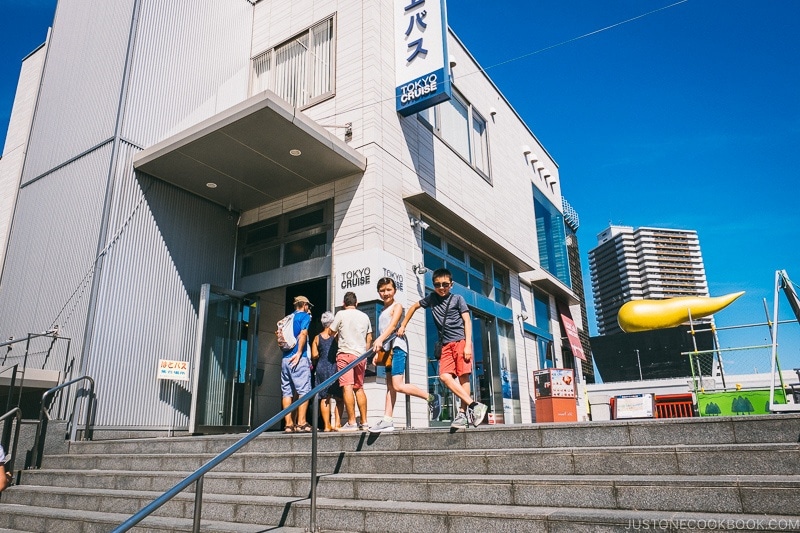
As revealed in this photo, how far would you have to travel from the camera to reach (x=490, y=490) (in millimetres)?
3773

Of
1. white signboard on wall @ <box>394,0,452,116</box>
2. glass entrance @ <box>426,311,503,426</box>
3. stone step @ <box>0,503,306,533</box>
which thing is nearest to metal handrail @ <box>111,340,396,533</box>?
stone step @ <box>0,503,306,533</box>

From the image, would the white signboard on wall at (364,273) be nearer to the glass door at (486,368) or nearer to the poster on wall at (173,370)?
the poster on wall at (173,370)

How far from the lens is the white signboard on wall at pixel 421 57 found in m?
9.73

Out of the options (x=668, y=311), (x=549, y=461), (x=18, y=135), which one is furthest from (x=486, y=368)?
(x=18, y=135)

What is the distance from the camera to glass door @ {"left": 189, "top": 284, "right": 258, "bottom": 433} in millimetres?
9141

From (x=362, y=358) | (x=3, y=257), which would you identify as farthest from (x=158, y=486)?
(x=3, y=257)

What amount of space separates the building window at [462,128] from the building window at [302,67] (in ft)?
6.91

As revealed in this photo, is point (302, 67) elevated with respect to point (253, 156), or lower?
elevated

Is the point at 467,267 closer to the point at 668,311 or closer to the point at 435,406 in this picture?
the point at 435,406

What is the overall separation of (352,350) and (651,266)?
342 feet

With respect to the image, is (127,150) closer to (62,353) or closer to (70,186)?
(70,186)

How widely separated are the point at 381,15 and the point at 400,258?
494 centimetres

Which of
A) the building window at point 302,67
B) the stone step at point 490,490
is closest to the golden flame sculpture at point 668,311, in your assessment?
the stone step at point 490,490

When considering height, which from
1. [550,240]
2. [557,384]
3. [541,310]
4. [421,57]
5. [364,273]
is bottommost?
[557,384]
